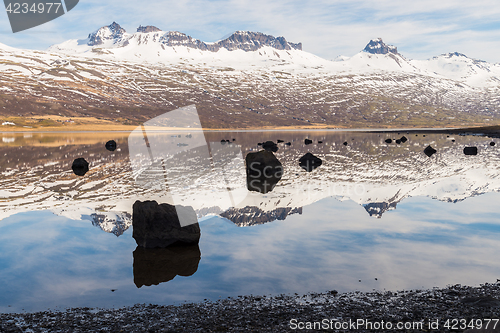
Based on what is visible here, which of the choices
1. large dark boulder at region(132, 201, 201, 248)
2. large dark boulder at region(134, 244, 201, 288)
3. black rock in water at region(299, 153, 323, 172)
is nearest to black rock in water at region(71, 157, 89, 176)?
black rock in water at region(299, 153, 323, 172)

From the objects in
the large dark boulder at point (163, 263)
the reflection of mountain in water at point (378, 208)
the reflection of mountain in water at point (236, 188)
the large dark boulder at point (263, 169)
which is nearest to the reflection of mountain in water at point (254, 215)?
the reflection of mountain in water at point (236, 188)

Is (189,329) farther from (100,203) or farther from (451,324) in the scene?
(100,203)

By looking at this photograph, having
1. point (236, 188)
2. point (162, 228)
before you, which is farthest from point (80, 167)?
point (162, 228)

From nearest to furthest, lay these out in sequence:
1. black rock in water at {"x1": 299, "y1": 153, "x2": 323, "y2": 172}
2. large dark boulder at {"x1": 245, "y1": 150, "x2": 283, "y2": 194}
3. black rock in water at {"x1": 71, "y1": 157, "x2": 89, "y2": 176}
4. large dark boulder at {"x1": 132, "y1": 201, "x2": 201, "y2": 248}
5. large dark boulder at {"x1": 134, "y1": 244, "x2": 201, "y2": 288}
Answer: large dark boulder at {"x1": 134, "y1": 244, "x2": 201, "y2": 288}, large dark boulder at {"x1": 132, "y1": 201, "x2": 201, "y2": 248}, large dark boulder at {"x1": 245, "y1": 150, "x2": 283, "y2": 194}, black rock in water at {"x1": 71, "y1": 157, "x2": 89, "y2": 176}, black rock in water at {"x1": 299, "y1": 153, "x2": 323, "y2": 172}

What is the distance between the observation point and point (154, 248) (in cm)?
1750

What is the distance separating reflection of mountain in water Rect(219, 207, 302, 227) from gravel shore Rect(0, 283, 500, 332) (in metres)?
9.89

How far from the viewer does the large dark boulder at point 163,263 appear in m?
14.2

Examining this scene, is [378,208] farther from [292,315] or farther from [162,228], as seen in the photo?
[292,315]

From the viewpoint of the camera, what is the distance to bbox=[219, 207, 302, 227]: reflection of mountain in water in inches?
884

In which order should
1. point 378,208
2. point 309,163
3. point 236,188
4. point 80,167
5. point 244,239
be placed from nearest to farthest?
point 244,239, point 378,208, point 236,188, point 80,167, point 309,163

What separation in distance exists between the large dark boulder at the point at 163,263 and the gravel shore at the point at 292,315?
7.79 feet

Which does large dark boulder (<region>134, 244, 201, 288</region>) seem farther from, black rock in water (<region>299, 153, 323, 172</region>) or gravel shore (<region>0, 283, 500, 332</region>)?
black rock in water (<region>299, 153, 323, 172</region>)

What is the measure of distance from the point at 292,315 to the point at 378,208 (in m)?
15.8

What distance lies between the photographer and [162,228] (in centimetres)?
1764
